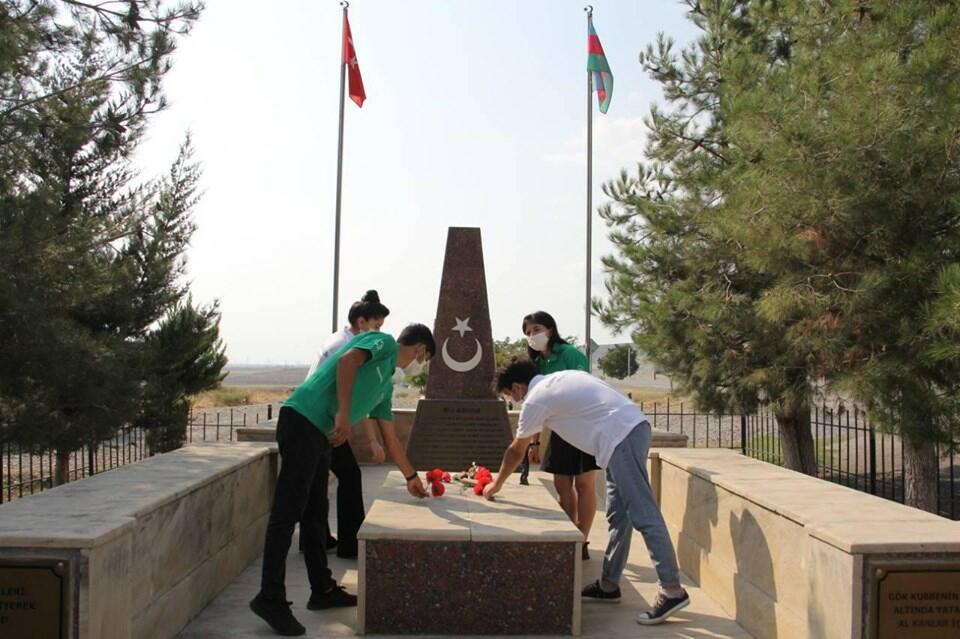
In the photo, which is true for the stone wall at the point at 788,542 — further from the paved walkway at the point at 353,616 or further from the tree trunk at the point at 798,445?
the tree trunk at the point at 798,445

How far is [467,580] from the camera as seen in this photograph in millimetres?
3953

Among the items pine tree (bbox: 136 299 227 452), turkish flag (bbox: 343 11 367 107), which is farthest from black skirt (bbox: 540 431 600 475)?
turkish flag (bbox: 343 11 367 107)

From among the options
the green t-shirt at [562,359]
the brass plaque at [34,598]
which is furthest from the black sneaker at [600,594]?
the brass plaque at [34,598]

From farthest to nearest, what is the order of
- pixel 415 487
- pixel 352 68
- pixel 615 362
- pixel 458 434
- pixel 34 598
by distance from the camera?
pixel 615 362
pixel 352 68
pixel 458 434
pixel 415 487
pixel 34 598

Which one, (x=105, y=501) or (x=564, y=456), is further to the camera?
(x=564, y=456)

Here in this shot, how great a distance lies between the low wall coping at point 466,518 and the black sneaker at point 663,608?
0.56m

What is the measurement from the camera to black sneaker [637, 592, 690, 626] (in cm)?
421

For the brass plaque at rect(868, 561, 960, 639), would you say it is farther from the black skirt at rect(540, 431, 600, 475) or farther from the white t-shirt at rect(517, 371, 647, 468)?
the black skirt at rect(540, 431, 600, 475)

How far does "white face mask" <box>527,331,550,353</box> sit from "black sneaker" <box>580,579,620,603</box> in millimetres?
1418

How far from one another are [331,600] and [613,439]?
1.55 meters

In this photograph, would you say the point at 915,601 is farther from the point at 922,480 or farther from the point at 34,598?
the point at 922,480

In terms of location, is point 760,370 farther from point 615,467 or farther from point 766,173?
point 615,467

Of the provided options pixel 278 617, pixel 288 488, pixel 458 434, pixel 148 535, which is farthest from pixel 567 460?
pixel 458 434

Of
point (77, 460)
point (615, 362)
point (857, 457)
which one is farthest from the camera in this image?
point (615, 362)
